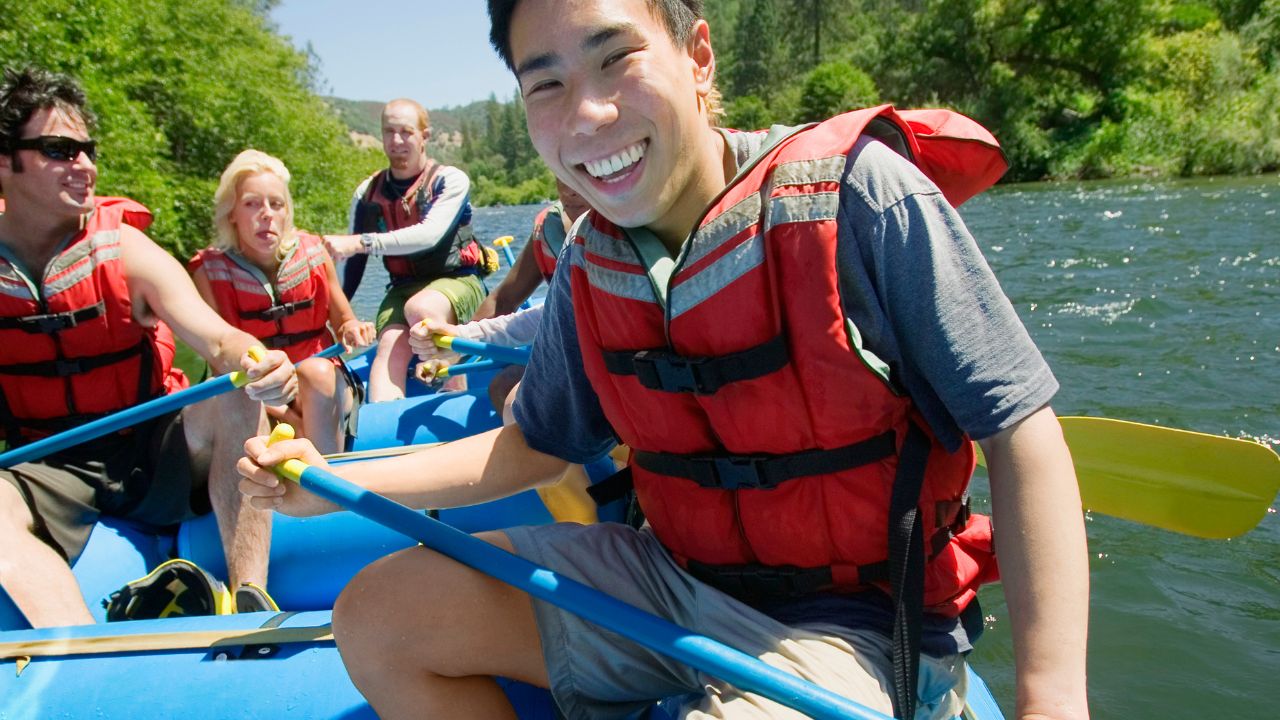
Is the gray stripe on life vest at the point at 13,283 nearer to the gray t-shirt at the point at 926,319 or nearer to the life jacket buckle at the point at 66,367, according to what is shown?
the life jacket buckle at the point at 66,367

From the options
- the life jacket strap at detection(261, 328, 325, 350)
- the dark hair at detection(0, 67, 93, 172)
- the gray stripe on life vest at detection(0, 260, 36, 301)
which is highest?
the dark hair at detection(0, 67, 93, 172)

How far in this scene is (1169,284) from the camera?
5898 mm

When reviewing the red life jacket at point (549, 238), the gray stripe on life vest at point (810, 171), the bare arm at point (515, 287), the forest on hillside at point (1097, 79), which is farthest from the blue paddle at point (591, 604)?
the forest on hillside at point (1097, 79)

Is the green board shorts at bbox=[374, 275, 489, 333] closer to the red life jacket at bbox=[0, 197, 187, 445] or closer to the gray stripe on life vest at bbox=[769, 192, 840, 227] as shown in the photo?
the red life jacket at bbox=[0, 197, 187, 445]

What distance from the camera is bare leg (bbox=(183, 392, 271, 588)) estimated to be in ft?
6.81

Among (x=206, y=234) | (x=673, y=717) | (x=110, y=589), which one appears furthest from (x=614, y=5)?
(x=206, y=234)

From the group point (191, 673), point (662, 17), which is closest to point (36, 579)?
point (191, 673)

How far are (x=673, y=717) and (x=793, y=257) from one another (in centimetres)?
60

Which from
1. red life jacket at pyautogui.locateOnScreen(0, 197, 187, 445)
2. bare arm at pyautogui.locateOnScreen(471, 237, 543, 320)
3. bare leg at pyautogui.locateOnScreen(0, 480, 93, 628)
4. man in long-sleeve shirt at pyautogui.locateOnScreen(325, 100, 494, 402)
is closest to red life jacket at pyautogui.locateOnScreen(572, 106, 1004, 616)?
bare leg at pyautogui.locateOnScreen(0, 480, 93, 628)

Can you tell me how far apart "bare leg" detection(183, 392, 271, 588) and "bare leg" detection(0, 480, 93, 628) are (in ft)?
1.04

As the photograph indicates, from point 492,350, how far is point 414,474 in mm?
1475

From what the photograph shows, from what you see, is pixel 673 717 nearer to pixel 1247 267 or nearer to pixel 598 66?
pixel 598 66

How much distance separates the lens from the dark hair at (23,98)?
2.16 meters

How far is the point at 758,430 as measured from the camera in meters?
1.11
